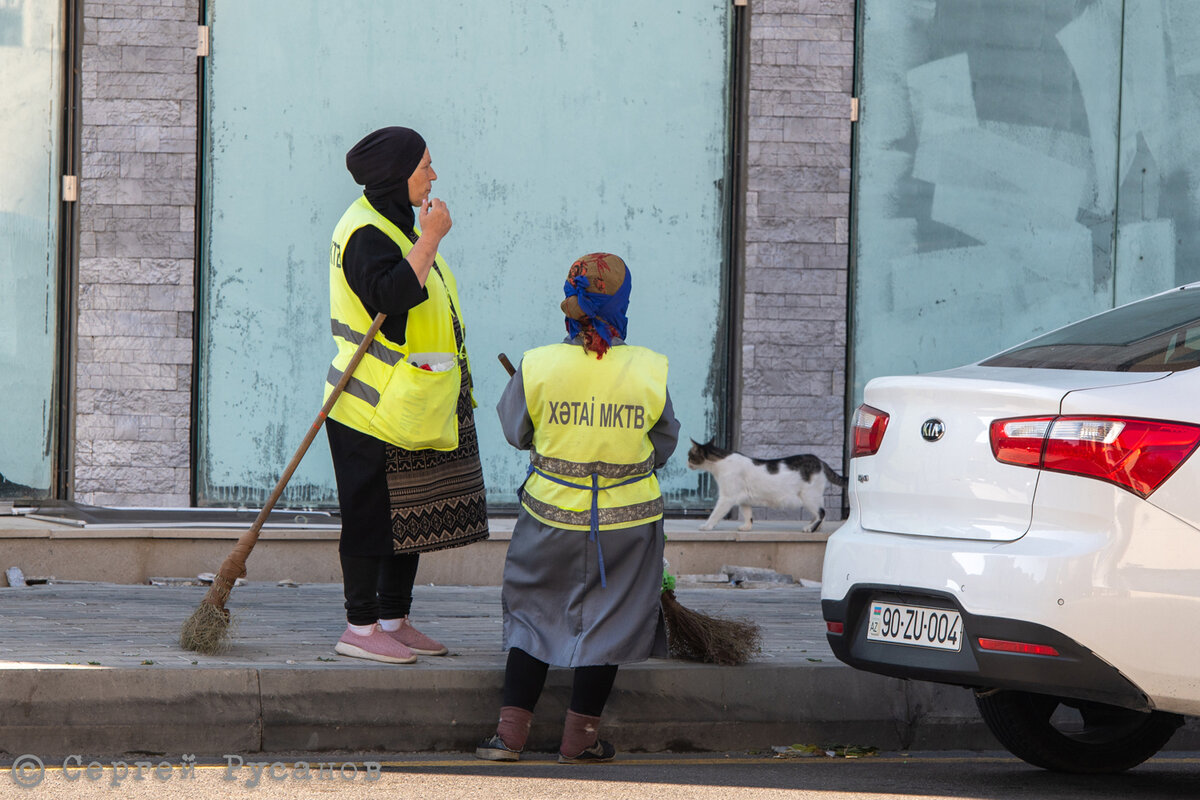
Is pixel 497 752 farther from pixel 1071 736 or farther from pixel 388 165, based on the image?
pixel 388 165

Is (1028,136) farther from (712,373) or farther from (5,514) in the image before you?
(5,514)

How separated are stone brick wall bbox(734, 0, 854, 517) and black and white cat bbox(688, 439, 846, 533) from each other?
17.3 inches

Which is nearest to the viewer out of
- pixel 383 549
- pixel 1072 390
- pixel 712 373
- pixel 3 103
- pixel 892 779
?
pixel 1072 390

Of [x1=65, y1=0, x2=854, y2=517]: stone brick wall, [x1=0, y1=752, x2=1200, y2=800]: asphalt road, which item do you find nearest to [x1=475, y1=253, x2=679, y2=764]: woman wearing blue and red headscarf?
[x1=0, y1=752, x2=1200, y2=800]: asphalt road

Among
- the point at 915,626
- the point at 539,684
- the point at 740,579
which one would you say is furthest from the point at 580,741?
the point at 740,579

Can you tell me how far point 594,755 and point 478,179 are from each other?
208 inches

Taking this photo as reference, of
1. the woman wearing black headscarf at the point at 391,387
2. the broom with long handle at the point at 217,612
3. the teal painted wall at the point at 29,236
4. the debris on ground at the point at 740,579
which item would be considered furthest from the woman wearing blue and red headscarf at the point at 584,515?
the teal painted wall at the point at 29,236

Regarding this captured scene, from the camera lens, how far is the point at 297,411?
377 inches

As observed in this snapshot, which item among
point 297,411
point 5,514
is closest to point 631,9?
point 297,411

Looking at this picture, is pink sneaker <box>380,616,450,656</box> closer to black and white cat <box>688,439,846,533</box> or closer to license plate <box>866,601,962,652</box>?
license plate <box>866,601,962,652</box>

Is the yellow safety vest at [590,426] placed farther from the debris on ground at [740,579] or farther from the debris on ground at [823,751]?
the debris on ground at [740,579]

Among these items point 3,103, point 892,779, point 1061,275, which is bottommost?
point 892,779

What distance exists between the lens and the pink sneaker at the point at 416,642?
573 centimetres

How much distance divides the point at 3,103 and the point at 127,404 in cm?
202
